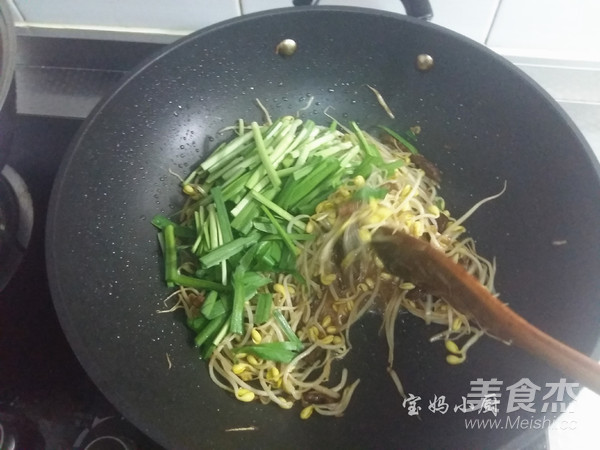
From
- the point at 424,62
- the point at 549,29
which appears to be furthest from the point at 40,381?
the point at 549,29

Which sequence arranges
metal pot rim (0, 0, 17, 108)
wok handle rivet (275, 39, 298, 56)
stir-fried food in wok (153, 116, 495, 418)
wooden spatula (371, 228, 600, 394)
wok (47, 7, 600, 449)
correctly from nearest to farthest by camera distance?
wooden spatula (371, 228, 600, 394)
metal pot rim (0, 0, 17, 108)
wok (47, 7, 600, 449)
stir-fried food in wok (153, 116, 495, 418)
wok handle rivet (275, 39, 298, 56)

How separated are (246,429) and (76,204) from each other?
60 centimetres

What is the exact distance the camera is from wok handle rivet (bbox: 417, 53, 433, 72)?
1294 millimetres

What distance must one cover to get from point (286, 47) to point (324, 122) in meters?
0.24

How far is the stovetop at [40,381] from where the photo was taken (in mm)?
1139

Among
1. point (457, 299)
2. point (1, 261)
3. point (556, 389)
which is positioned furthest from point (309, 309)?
point (1, 261)

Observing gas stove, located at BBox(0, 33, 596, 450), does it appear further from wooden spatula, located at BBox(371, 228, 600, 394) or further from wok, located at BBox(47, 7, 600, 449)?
wooden spatula, located at BBox(371, 228, 600, 394)

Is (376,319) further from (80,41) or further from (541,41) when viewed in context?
(80,41)

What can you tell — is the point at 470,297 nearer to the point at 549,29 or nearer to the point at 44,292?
the point at 549,29

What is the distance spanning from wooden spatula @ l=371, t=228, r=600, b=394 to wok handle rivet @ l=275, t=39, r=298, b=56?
514mm

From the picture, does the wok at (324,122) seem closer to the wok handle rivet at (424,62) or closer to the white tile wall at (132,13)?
the wok handle rivet at (424,62)

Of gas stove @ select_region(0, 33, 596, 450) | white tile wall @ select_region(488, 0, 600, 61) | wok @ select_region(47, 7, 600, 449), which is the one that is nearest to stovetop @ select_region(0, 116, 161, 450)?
gas stove @ select_region(0, 33, 596, 450)

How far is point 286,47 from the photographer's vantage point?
135 centimetres

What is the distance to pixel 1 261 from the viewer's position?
1.28m
